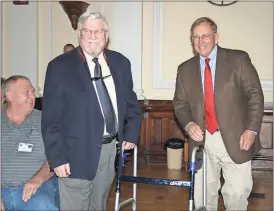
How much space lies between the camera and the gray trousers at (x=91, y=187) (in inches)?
90.4

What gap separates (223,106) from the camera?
8.94 feet

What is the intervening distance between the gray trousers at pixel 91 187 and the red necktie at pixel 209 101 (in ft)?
2.45

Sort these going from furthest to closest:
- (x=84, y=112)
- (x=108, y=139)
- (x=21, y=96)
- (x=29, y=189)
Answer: (x=21, y=96)
(x=29, y=189)
(x=108, y=139)
(x=84, y=112)

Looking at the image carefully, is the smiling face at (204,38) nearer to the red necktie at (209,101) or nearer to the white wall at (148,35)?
the red necktie at (209,101)

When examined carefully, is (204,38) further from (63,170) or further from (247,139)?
(63,170)

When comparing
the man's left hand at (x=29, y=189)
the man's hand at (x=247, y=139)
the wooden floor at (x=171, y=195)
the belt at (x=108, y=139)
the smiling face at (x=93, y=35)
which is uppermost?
the smiling face at (x=93, y=35)

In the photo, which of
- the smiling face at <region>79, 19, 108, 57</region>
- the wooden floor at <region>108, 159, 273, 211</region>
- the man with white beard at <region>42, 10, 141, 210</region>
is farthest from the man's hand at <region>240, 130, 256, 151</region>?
the wooden floor at <region>108, 159, 273, 211</region>

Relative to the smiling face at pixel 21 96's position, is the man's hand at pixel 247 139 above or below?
below

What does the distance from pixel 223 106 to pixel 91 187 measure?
0.98 metres

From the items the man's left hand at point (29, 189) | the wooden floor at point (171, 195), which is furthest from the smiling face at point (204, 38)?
the wooden floor at point (171, 195)

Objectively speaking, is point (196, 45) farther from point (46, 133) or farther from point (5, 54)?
point (5, 54)

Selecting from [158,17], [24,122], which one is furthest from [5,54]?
[24,122]

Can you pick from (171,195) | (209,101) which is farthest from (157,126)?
(209,101)

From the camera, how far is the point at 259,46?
5.65 m
